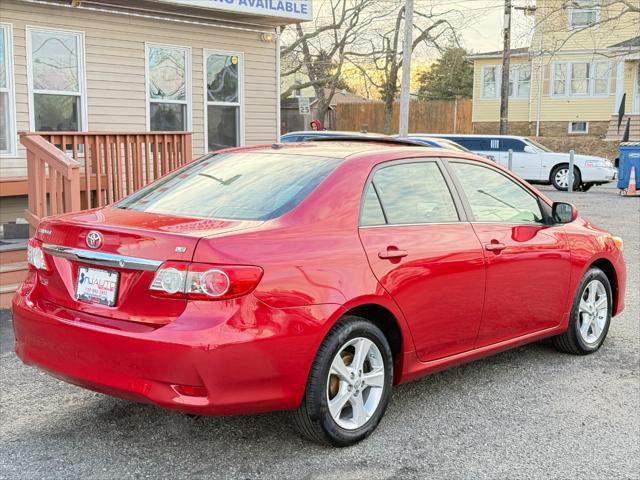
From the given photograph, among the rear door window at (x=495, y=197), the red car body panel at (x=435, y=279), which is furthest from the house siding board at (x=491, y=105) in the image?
the red car body panel at (x=435, y=279)

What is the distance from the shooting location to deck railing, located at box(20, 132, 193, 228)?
23.8 ft

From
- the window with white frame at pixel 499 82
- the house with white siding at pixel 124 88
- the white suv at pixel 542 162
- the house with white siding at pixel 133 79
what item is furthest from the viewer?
the window with white frame at pixel 499 82

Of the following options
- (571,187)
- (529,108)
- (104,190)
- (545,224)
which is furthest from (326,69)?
(545,224)

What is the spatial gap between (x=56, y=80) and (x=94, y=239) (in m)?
7.53

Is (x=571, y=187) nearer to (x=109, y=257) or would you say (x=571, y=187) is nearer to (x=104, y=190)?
(x=104, y=190)

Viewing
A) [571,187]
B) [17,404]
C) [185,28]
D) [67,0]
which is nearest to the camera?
[17,404]

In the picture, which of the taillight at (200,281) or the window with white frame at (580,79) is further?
the window with white frame at (580,79)

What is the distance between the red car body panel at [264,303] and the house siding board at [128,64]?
6.64 meters

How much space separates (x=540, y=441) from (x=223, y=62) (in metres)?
9.71

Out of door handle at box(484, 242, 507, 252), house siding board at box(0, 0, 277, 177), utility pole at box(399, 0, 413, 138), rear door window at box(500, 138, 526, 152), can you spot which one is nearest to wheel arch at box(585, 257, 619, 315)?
door handle at box(484, 242, 507, 252)

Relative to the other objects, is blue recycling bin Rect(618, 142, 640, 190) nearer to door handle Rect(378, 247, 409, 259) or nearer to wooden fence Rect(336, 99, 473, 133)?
wooden fence Rect(336, 99, 473, 133)

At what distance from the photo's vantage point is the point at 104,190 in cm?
850

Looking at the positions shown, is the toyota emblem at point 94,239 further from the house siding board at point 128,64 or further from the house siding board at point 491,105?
the house siding board at point 491,105

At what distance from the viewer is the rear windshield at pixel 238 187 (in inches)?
165
